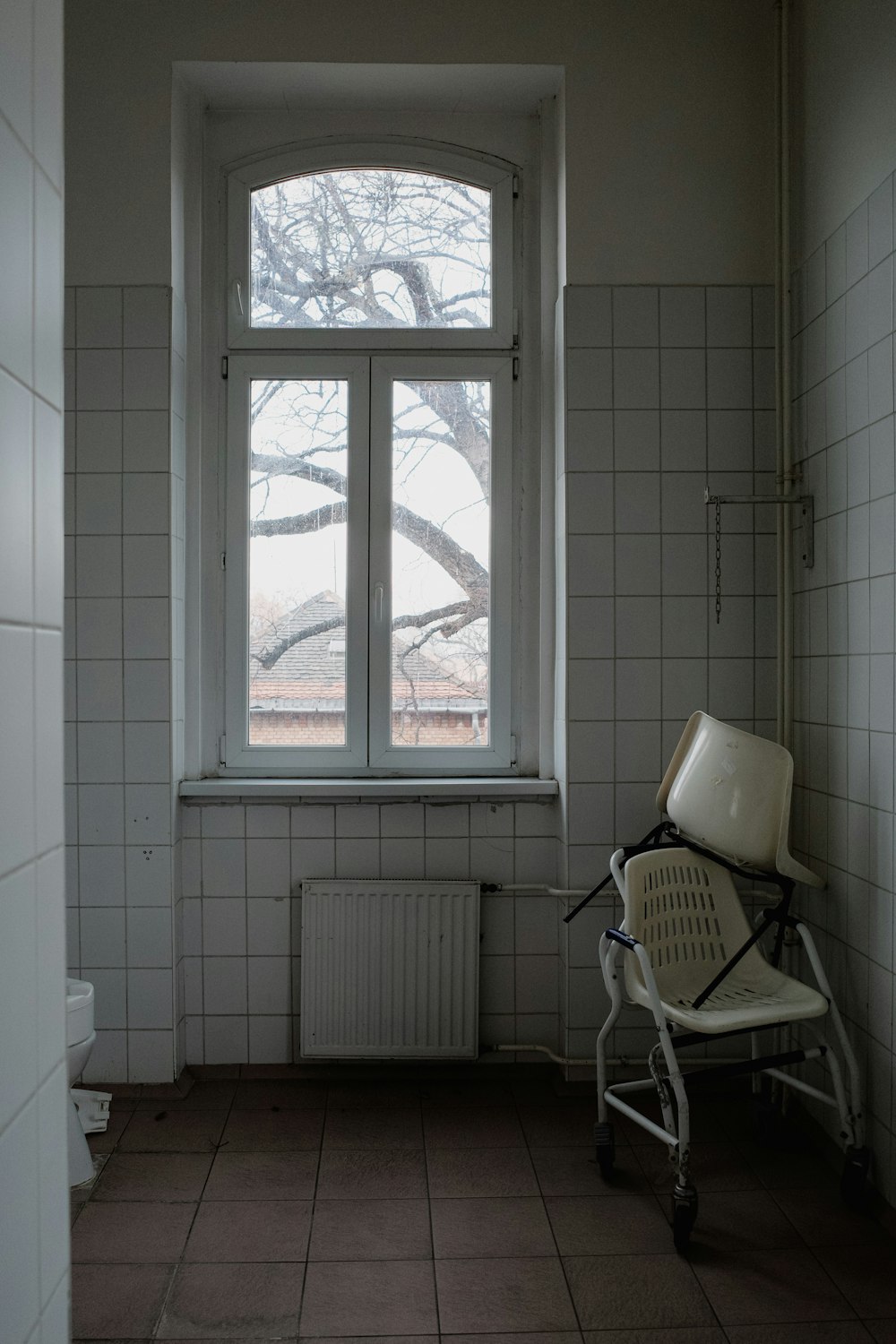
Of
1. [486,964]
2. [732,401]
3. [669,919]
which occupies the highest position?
[732,401]

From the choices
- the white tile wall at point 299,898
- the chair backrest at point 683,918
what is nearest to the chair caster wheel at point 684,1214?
the chair backrest at point 683,918

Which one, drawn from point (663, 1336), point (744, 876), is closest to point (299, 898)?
point (744, 876)

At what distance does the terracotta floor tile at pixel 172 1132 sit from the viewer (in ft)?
8.20

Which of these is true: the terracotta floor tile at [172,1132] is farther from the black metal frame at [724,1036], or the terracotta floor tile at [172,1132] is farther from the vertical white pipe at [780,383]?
the vertical white pipe at [780,383]

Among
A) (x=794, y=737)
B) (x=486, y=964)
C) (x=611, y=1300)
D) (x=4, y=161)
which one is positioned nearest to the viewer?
(x=4, y=161)

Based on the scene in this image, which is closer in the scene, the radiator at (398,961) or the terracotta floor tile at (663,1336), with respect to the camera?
the terracotta floor tile at (663,1336)

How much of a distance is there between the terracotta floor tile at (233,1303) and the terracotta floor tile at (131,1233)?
0.10 metres

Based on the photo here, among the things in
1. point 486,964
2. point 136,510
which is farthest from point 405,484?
point 486,964

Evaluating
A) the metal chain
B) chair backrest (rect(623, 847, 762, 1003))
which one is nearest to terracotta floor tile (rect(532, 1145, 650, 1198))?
chair backrest (rect(623, 847, 762, 1003))

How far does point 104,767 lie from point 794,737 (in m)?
1.94

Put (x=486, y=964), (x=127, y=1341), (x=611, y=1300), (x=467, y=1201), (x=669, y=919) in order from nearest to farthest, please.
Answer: (x=127, y=1341) → (x=611, y=1300) → (x=467, y=1201) → (x=669, y=919) → (x=486, y=964)

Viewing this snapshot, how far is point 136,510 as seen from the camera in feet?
9.18

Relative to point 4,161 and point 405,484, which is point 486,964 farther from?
point 4,161

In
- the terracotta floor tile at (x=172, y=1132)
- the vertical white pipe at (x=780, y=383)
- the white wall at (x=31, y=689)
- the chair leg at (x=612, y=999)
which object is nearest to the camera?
the white wall at (x=31, y=689)
